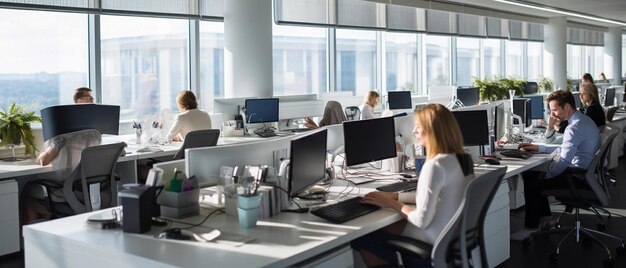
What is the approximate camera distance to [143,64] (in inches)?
486

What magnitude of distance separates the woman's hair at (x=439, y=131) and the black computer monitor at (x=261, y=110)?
4323mm

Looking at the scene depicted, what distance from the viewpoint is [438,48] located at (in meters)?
17.5

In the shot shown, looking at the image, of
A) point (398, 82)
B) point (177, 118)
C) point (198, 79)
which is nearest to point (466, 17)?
point (398, 82)

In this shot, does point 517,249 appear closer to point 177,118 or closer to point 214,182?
point 214,182

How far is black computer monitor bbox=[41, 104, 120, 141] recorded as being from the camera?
5391 mm

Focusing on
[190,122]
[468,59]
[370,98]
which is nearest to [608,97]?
[370,98]

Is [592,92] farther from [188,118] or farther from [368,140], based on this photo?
[188,118]

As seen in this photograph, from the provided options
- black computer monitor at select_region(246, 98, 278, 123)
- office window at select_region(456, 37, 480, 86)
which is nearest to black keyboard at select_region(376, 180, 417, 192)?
black computer monitor at select_region(246, 98, 278, 123)

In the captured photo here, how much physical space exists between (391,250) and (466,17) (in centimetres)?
1147

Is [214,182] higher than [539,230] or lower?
higher

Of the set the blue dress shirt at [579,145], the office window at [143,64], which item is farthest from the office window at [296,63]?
the blue dress shirt at [579,145]

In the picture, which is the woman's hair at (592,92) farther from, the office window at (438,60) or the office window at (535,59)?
the office window at (535,59)

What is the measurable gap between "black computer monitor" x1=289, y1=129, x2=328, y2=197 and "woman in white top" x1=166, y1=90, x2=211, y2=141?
2.93 metres

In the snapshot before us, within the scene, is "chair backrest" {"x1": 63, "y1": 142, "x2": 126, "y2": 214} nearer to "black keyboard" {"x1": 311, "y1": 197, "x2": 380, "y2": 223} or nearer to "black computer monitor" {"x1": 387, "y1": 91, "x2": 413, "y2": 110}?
"black keyboard" {"x1": 311, "y1": 197, "x2": 380, "y2": 223}
